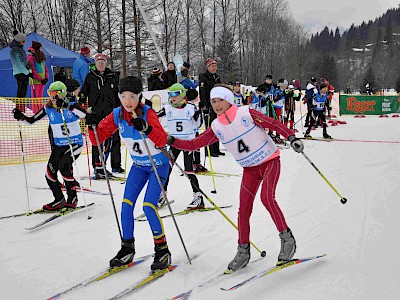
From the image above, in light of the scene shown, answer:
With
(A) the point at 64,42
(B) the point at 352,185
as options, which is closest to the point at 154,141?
(B) the point at 352,185

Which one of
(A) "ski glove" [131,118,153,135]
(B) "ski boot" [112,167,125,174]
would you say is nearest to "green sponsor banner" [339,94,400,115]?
(B) "ski boot" [112,167,125,174]

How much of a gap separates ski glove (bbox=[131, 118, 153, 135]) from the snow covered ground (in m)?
1.30

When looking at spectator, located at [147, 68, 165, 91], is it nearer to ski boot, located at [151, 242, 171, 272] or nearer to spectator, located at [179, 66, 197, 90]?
spectator, located at [179, 66, 197, 90]

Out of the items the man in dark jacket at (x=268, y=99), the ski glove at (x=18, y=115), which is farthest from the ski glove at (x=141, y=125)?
the man in dark jacket at (x=268, y=99)

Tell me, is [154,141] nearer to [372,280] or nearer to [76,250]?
[76,250]

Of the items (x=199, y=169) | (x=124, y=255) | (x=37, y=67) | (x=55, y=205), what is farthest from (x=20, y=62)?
(x=124, y=255)

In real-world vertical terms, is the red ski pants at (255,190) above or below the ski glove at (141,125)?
below

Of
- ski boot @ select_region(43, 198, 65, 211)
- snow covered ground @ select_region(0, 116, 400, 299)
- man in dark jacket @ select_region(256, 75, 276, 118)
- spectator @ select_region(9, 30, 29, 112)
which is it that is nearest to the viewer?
snow covered ground @ select_region(0, 116, 400, 299)

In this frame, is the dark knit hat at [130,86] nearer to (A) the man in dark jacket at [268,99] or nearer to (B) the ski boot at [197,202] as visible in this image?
(B) the ski boot at [197,202]

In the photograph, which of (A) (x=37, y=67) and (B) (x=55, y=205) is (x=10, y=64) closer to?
(A) (x=37, y=67)

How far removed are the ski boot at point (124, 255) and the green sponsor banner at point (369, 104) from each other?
22929 millimetres

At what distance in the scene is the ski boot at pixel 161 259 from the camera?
363 centimetres

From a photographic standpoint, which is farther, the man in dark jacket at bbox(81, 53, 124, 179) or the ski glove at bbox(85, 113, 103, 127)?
the man in dark jacket at bbox(81, 53, 124, 179)

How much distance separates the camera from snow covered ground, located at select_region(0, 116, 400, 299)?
3.29m
